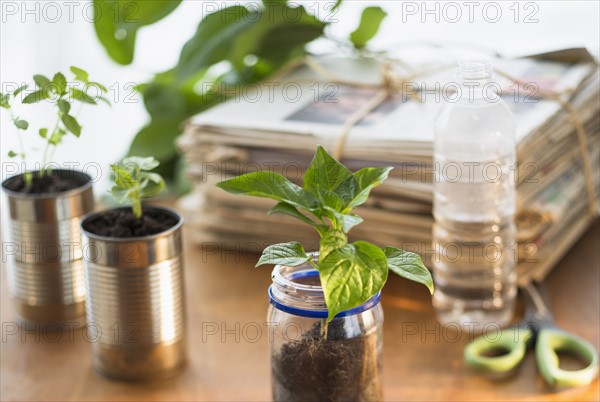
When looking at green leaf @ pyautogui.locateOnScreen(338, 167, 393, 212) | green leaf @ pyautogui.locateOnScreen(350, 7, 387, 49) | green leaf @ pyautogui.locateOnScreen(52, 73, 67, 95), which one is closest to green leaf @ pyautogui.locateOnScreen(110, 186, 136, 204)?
green leaf @ pyautogui.locateOnScreen(52, 73, 67, 95)

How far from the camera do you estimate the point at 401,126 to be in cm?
104

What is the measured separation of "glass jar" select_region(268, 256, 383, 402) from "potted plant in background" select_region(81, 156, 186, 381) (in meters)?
0.14

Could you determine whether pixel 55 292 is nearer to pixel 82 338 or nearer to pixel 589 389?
pixel 82 338

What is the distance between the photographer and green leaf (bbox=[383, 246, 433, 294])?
0.67 metres

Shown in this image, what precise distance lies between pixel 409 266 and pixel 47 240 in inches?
16.6

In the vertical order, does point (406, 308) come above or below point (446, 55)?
below

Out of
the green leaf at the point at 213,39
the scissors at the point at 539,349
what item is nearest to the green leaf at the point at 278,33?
the green leaf at the point at 213,39

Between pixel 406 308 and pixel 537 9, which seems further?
pixel 537 9

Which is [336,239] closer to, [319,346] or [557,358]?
[319,346]

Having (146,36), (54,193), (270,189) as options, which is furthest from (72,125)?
(146,36)

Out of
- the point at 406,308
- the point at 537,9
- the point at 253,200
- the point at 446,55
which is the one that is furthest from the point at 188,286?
the point at 537,9

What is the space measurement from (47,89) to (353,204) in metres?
0.32

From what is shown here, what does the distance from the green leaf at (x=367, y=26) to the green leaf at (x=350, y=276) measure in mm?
649

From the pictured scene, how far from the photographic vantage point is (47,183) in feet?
3.13
